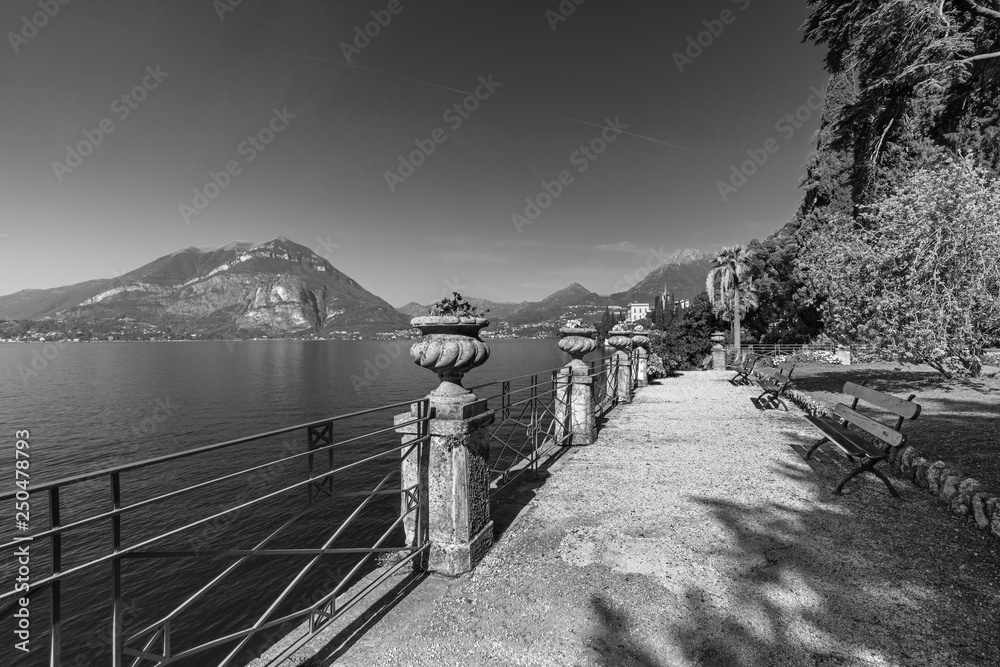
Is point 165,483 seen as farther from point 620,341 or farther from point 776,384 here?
point 776,384

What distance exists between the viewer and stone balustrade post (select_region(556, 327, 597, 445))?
25.5 feet

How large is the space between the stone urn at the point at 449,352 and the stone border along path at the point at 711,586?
1500 mm

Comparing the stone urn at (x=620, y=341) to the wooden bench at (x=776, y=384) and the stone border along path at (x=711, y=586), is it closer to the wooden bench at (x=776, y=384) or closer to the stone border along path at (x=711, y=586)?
the wooden bench at (x=776, y=384)

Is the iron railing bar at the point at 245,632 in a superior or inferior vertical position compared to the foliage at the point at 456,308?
inferior

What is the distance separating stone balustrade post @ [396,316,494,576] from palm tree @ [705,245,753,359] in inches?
1205

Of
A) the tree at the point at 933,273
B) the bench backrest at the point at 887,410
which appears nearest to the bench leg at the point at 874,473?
the bench backrest at the point at 887,410

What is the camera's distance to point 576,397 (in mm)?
7945

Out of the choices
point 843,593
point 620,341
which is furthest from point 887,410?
point 620,341

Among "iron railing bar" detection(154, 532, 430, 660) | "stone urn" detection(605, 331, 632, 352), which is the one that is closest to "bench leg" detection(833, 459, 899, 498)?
"iron railing bar" detection(154, 532, 430, 660)

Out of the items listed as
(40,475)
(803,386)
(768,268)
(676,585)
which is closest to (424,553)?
(676,585)

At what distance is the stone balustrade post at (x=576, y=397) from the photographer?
25.5 feet

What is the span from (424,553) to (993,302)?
458 inches

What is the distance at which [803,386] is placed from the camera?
13945 mm

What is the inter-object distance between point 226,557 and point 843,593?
1181 cm
